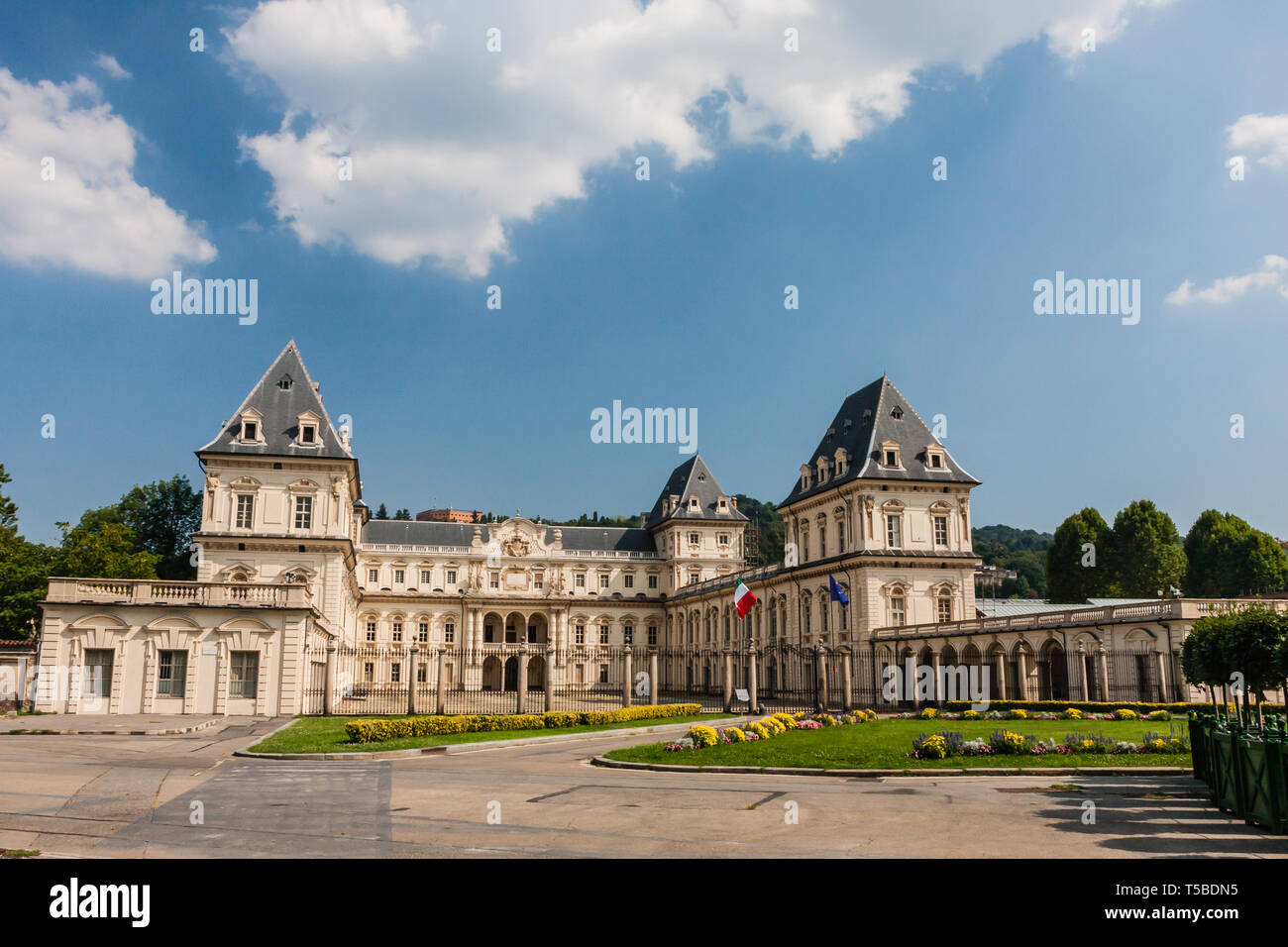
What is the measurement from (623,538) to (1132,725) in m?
66.5

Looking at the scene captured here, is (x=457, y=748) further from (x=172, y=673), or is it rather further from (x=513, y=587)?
(x=513, y=587)

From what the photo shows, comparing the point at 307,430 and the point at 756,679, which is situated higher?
the point at 307,430

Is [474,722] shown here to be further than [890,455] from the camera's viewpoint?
No

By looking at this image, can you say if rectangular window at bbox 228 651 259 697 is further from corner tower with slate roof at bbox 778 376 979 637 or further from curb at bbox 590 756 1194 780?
corner tower with slate roof at bbox 778 376 979 637

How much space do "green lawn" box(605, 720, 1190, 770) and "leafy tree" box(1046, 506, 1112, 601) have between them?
6431 centimetres

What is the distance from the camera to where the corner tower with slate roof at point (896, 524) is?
53406 mm

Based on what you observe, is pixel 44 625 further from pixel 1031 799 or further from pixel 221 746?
pixel 1031 799

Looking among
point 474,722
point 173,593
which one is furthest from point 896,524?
point 173,593

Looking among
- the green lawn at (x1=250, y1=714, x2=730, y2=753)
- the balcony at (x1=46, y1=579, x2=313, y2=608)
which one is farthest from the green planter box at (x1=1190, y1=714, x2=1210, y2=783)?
the balcony at (x1=46, y1=579, x2=313, y2=608)

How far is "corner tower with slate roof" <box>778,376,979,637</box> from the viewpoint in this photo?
5341 cm

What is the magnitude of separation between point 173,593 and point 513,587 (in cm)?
5144

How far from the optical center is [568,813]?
13258 millimetres
